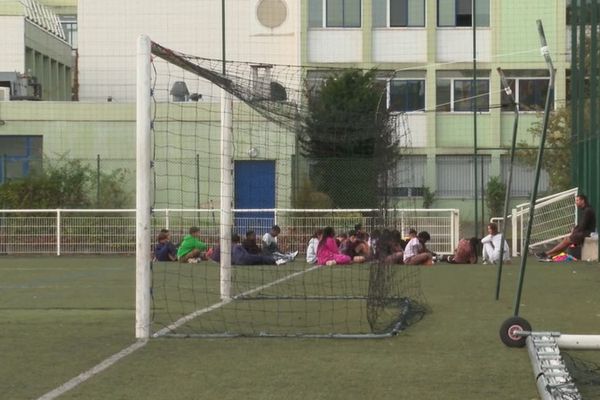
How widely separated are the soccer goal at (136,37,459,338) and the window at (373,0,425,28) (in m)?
11.1

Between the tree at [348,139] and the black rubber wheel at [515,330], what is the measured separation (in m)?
3.25

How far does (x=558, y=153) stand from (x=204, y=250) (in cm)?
1247

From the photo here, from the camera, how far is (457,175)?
40062 millimetres

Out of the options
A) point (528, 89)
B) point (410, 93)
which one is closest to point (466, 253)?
point (410, 93)

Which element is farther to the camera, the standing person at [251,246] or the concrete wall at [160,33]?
the concrete wall at [160,33]

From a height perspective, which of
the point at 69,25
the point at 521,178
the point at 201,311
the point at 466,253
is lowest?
the point at 201,311

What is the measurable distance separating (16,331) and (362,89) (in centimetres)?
2054

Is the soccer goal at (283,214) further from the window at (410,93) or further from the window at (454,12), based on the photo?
the window at (454,12)

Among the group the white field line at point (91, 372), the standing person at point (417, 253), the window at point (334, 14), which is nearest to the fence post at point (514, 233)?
the standing person at point (417, 253)

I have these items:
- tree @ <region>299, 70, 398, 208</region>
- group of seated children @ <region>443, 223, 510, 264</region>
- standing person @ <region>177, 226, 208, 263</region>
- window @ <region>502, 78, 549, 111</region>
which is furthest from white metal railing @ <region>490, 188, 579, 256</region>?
window @ <region>502, 78, 549, 111</region>

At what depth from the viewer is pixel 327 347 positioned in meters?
10.4

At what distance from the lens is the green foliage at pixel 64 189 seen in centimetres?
3297

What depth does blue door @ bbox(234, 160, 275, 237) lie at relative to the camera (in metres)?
28.1

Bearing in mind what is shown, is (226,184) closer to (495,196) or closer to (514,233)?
(514,233)
